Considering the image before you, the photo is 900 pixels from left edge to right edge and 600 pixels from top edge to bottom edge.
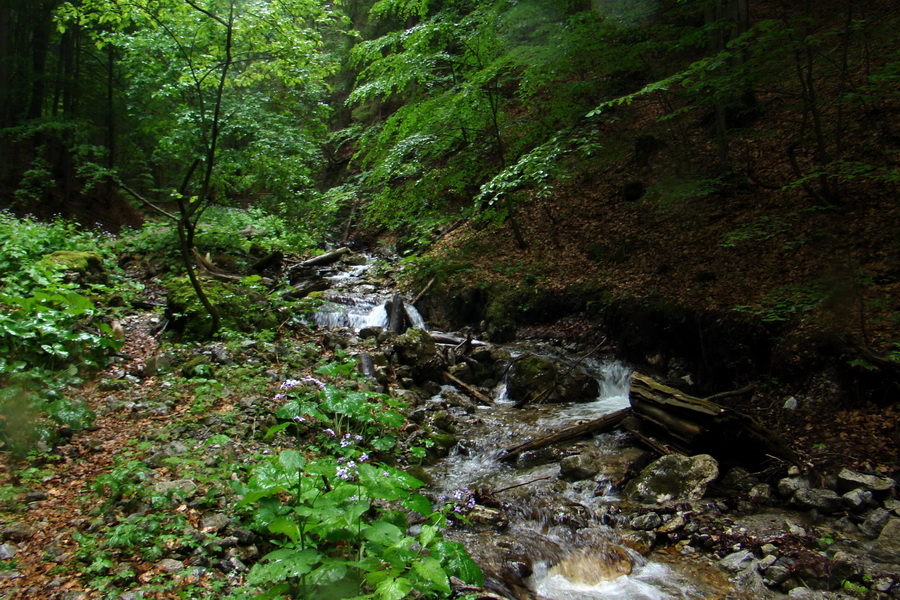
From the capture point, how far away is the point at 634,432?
5.88 meters

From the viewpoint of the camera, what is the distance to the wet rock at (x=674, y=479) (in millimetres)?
4680

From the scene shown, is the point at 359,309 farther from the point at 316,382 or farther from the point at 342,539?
the point at 342,539

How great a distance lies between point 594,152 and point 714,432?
4195 mm

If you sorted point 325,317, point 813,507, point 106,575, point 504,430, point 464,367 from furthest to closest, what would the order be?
point 325,317
point 464,367
point 504,430
point 813,507
point 106,575

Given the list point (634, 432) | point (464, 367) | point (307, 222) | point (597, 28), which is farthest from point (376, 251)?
point (634, 432)

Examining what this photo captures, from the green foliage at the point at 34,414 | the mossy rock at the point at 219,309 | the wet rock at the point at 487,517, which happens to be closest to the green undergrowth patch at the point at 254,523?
the wet rock at the point at 487,517

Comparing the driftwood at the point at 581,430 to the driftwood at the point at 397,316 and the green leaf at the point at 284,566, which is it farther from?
the driftwood at the point at 397,316

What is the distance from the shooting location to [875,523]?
3861 millimetres

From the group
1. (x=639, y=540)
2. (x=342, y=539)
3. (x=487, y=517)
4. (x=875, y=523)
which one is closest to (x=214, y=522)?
(x=342, y=539)

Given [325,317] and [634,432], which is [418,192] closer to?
[325,317]

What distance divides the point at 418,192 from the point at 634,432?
6.14 m

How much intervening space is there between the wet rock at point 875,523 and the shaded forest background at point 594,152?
64.2 inches

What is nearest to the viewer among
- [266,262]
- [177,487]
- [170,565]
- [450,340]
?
[170,565]

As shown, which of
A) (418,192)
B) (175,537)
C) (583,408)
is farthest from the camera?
(418,192)
